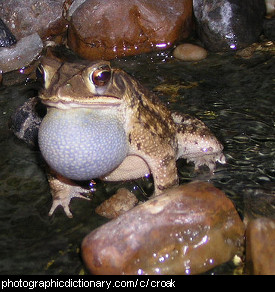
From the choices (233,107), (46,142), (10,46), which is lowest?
(233,107)

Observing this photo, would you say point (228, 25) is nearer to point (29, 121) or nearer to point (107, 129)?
point (29, 121)

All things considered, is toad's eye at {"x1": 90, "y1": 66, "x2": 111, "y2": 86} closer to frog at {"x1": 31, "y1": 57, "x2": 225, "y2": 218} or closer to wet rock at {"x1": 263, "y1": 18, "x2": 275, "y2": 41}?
frog at {"x1": 31, "y1": 57, "x2": 225, "y2": 218}

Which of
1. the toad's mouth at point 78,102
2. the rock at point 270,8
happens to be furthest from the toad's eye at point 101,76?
the rock at point 270,8

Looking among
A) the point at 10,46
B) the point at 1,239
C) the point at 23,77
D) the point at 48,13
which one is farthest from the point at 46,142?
the point at 48,13

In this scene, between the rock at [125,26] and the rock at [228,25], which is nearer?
the rock at [228,25]

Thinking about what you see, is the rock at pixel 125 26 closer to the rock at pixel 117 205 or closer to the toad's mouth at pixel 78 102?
the rock at pixel 117 205

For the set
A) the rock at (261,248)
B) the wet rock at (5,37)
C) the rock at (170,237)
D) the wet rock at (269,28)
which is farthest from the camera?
the wet rock at (5,37)
